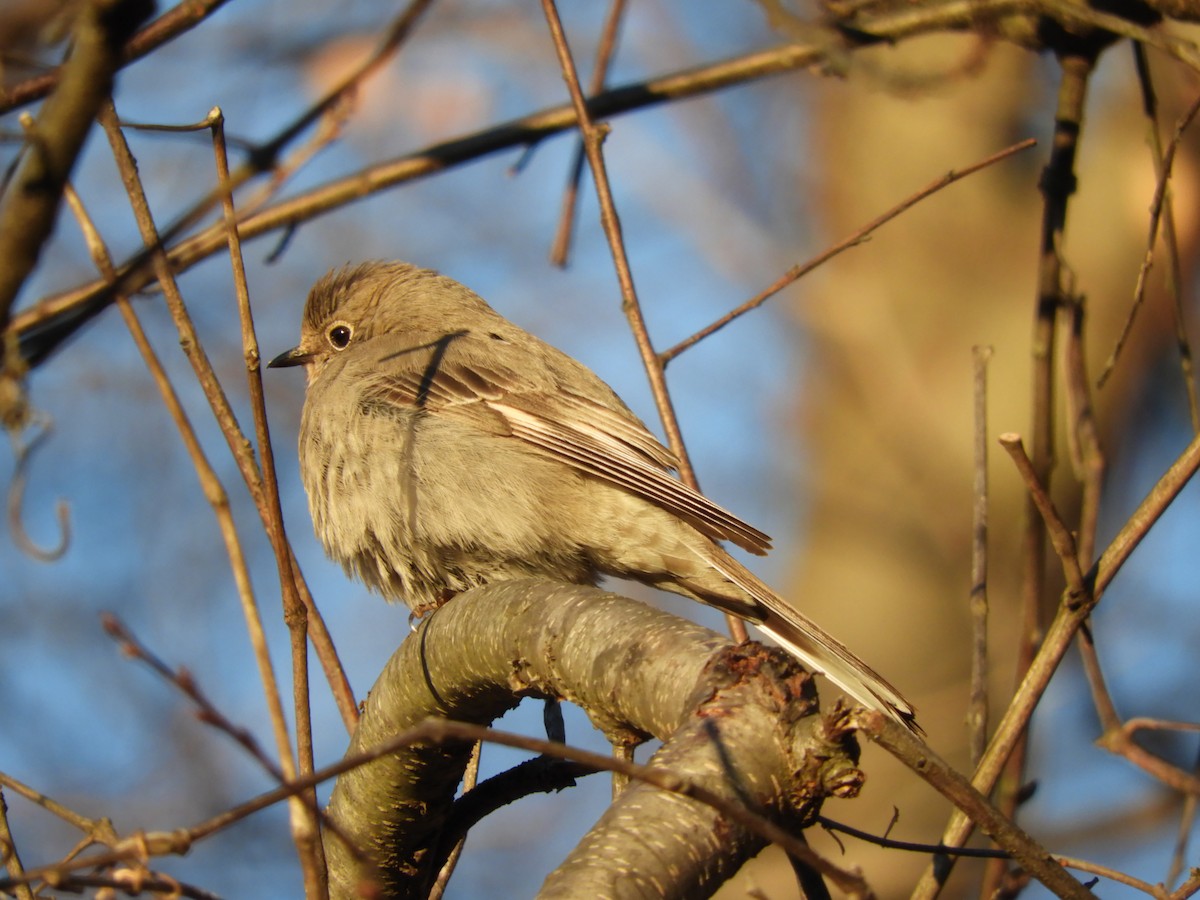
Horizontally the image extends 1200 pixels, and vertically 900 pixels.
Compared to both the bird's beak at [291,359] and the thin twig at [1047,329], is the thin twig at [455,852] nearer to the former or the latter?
the thin twig at [1047,329]

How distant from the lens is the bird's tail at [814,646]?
3779 millimetres

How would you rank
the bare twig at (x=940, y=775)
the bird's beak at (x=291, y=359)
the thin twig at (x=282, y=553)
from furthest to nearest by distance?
1. the bird's beak at (x=291, y=359)
2. the thin twig at (x=282, y=553)
3. the bare twig at (x=940, y=775)

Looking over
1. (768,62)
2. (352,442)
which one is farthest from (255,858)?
(768,62)

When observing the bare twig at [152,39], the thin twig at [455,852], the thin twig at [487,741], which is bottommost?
the thin twig at [487,741]

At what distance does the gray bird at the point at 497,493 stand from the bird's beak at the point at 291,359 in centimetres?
86

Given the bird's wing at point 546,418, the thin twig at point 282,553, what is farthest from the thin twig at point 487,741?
the bird's wing at point 546,418

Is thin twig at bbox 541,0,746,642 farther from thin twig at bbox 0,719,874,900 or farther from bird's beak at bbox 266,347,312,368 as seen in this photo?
bird's beak at bbox 266,347,312,368

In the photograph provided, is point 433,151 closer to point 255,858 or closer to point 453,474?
point 453,474

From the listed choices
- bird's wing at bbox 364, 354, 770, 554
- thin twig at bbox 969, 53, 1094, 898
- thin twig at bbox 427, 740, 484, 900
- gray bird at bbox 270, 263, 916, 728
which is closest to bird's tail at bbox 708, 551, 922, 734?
gray bird at bbox 270, 263, 916, 728

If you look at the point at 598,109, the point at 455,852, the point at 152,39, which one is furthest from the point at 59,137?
the point at 598,109

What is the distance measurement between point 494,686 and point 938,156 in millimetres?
6635

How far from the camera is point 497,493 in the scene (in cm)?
472

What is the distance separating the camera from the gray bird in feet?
15.2

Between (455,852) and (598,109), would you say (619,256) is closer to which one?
(598,109)
